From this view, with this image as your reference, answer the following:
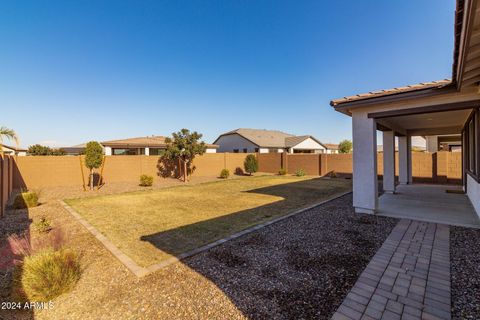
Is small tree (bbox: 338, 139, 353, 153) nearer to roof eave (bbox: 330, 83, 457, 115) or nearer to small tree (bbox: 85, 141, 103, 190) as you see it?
roof eave (bbox: 330, 83, 457, 115)

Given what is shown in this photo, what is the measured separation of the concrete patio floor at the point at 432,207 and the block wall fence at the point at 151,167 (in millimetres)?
4926

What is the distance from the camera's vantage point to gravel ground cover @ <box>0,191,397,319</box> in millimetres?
2578

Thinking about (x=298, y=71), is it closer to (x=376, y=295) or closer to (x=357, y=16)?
(x=357, y=16)

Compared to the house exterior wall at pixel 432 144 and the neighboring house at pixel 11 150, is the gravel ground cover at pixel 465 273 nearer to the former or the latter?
the neighboring house at pixel 11 150

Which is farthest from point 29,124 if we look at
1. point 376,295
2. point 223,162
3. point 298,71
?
point 376,295

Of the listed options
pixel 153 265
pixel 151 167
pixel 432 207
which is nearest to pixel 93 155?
pixel 151 167

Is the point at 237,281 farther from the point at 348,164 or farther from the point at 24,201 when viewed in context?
the point at 348,164

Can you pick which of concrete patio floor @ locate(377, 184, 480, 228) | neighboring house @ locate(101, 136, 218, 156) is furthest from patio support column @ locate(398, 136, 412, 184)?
neighboring house @ locate(101, 136, 218, 156)

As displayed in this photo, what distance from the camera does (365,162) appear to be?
6.50m

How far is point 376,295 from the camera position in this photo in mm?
2781

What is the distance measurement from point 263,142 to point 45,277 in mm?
30300

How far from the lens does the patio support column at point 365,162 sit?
20.9ft

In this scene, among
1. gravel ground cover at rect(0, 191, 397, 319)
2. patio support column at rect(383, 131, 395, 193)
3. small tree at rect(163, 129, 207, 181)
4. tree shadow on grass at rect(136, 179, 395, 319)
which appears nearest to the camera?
gravel ground cover at rect(0, 191, 397, 319)

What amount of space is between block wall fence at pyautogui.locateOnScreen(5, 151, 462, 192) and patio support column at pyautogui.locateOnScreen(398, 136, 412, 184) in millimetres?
2475
